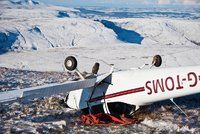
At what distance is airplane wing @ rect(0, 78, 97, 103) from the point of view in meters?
13.8

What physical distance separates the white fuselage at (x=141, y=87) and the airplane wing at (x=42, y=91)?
0.74 metres

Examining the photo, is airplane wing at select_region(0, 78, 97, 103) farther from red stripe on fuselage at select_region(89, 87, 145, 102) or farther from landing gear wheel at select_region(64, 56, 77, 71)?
landing gear wheel at select_region(64, 56, 77, 71)

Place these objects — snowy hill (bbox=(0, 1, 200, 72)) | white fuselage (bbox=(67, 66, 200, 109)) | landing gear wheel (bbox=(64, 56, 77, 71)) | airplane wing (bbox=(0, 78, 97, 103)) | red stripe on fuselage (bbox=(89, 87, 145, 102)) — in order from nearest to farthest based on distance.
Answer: airplane wing (bbox=(0, 78, 97, 103)), white fuselage (bbox=(67, 66, 200, 109)), red stripe on fuselage (bbox=(89, 87, 145, 102)), landing gear wheel (bbox=(64, 56, 77, 71)), snowy hill (bbox=(0, 1, 200, 72))

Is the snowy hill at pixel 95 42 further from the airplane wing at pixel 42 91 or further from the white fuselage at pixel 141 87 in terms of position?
the airplane wing at pixel 42 91

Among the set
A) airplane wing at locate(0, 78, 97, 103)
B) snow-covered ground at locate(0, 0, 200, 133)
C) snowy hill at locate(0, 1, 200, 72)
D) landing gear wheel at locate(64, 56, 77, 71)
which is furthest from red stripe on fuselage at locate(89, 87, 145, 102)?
snowy hill at locate(0, 1, 200, 72)

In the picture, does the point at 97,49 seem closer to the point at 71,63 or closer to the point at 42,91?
the point at 71,63

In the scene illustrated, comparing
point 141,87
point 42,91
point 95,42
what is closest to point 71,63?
point 42,91

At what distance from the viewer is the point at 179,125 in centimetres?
1597

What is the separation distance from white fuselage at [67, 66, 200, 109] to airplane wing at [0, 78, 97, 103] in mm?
737

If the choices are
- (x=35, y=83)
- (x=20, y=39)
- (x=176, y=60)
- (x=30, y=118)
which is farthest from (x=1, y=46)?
(x=30, y=118)

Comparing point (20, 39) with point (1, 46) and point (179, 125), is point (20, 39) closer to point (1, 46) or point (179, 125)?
point (1, 46)

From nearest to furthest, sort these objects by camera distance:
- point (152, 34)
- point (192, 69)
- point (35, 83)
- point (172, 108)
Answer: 1. point (192, 69)
2. point (172, 108)
3. point (35, 83)
4. point (152, 34)

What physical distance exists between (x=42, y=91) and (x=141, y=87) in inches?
155

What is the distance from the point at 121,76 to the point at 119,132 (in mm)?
2510
